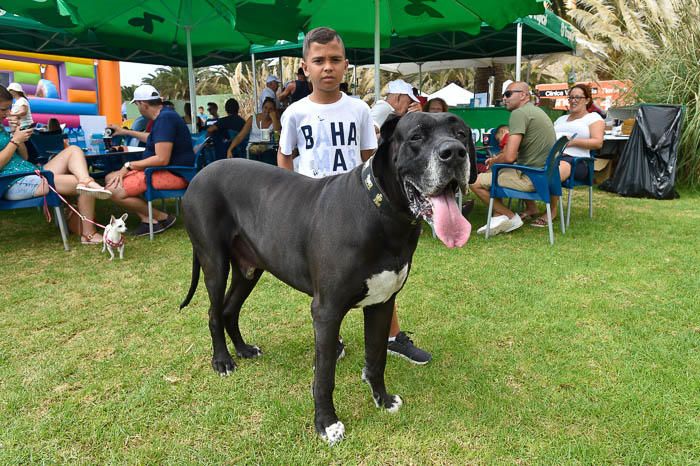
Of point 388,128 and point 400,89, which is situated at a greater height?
point 400,89

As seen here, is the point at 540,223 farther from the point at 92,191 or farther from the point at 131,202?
the point at 92,191

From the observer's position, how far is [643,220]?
6.83 metres

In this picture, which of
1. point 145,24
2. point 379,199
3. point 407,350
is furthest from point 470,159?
point 145,24

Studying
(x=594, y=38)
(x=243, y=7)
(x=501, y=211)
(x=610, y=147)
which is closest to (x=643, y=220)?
(x=501, y=211)

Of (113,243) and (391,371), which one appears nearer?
(391,371)

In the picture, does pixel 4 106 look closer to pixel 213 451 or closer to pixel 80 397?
pixel 80 397

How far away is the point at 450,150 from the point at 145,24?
8366mm

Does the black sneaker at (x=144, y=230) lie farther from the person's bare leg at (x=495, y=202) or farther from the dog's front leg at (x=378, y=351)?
the dog's front leg at (x=378, y=351)

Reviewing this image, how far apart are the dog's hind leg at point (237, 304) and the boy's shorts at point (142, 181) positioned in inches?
135

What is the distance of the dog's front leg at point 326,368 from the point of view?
2174 mm

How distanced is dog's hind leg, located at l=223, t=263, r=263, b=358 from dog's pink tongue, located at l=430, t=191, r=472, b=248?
59.2 inches

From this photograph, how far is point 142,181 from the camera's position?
6012 millimetres

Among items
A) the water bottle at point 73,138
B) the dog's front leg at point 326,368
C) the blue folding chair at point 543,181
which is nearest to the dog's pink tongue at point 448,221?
the dog's front leg at point 326,368

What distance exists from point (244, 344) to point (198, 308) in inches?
36.2
